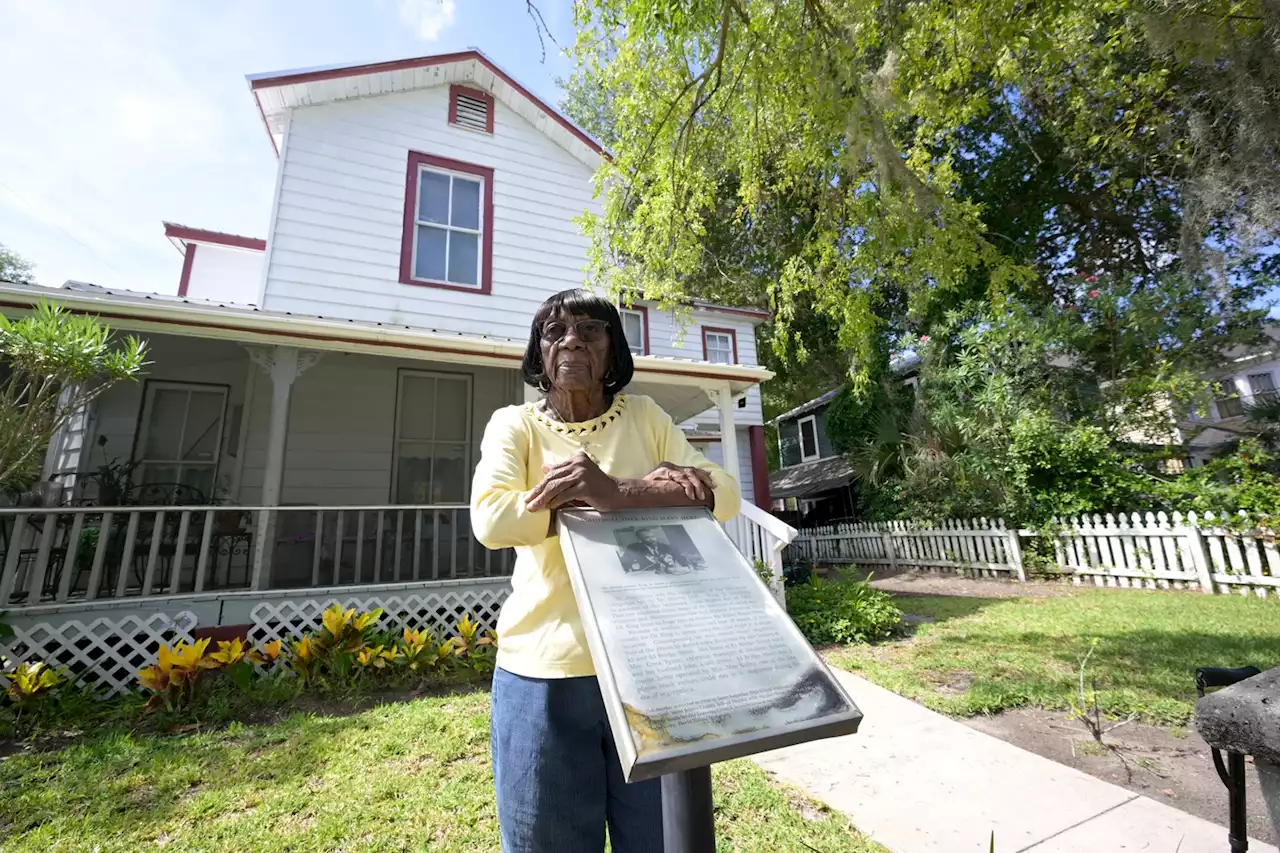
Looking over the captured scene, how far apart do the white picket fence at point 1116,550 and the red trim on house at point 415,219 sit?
1018 cm

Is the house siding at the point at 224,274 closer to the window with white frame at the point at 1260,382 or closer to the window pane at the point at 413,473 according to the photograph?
the window pane at the point at 413,473

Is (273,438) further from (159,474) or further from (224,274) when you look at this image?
(224,274)

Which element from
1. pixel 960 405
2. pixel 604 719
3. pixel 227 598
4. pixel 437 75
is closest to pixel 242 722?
pixel 227 598

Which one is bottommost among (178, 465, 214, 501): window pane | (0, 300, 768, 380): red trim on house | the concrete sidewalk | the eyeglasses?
the concrete sidewalk

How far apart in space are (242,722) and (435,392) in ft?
14.9

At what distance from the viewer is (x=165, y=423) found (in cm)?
681

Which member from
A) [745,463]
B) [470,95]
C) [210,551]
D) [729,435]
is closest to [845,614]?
[729,435]

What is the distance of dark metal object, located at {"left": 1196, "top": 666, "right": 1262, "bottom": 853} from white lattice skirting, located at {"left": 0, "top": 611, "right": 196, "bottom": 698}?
606 centimetres

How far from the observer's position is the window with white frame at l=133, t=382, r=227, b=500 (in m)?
6.67

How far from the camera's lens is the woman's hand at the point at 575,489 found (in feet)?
3.68

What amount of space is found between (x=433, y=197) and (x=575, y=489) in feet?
28.3

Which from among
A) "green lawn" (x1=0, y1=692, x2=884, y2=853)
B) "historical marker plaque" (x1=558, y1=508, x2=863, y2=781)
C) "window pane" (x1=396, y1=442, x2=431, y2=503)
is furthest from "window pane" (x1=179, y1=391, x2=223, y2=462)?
"historical marker plaque" (x1=558, y1=508, x2=863, y2=781)

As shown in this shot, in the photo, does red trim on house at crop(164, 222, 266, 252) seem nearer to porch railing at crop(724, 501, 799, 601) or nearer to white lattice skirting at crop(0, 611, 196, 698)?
white lattice skirting at crop(0, 611, 196, 698)

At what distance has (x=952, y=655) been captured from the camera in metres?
5.26
